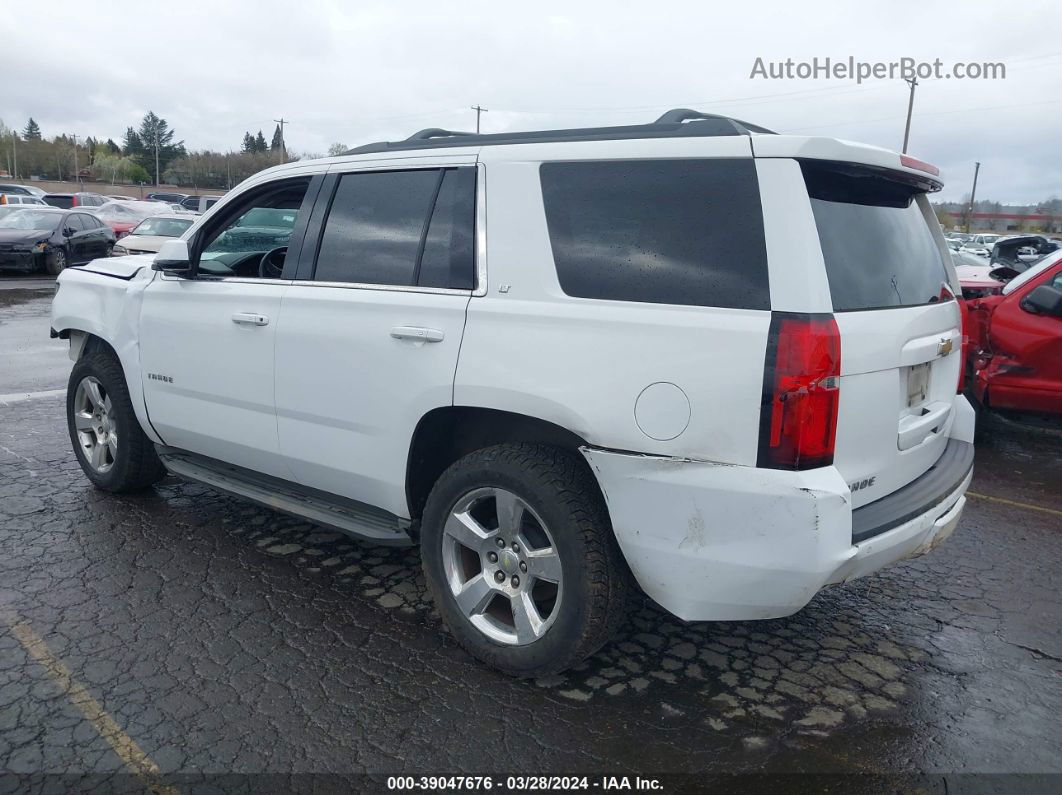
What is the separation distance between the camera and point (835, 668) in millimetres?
3398

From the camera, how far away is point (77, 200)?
37.0 metres

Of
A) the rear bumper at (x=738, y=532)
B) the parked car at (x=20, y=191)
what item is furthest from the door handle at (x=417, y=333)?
the parked car at (x=20, y=191)

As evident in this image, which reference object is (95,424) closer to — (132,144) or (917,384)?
(917,384)

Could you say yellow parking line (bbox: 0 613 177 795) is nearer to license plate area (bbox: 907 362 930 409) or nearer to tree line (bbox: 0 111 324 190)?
license plate area (bbox: 907 362 930 409)

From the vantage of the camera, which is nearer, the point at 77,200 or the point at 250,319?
the point at 250,319

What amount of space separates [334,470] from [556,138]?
5.45ft

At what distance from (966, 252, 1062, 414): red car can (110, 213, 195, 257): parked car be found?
14.6 m

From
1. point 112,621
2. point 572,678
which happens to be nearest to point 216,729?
point 112,621

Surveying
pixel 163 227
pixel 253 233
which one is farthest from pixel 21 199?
pixel 253 233

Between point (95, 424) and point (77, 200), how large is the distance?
3681cm

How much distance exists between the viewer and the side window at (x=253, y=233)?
14.4ft

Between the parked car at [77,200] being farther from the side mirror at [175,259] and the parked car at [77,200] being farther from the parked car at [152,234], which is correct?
the side mirror at [175,259]

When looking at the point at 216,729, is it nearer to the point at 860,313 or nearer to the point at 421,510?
the point at 421,510

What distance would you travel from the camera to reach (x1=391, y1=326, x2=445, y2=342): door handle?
3.28 metres
